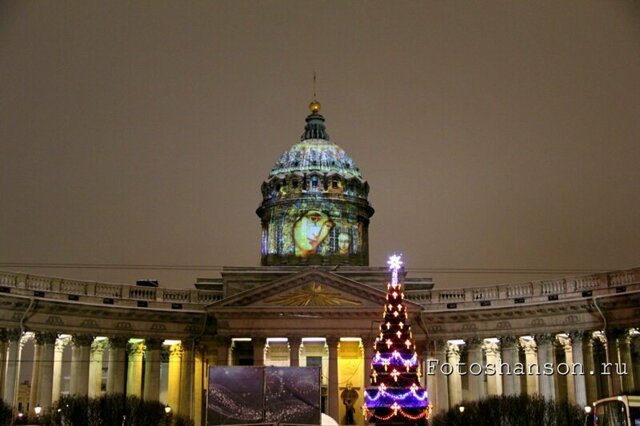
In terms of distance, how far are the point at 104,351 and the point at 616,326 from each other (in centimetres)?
3888

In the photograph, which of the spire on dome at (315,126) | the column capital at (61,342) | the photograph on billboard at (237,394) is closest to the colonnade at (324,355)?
the column capital at (61,342)

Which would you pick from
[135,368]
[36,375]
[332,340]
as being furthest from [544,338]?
[36,375]

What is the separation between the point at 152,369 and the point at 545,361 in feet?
93.6

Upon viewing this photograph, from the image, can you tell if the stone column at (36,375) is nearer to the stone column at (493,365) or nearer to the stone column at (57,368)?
the stone column at (57,368)

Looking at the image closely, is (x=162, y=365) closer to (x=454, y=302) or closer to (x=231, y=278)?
(x=231, y=278)

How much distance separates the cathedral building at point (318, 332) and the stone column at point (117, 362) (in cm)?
10

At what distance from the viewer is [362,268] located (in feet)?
265

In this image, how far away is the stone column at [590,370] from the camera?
6775 centimetres

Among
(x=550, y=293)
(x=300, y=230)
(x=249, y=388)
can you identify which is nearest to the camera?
(x=249, y=388)

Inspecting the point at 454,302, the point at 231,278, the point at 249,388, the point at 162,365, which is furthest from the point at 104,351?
the point at 249,388

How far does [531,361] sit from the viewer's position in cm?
7425

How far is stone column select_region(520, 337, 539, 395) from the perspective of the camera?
7212 centimetres

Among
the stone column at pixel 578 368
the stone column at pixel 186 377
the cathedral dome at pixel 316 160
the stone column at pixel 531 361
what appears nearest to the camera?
the stone column at pixel 578 368

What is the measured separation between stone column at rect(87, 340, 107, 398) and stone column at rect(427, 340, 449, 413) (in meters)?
24.8
